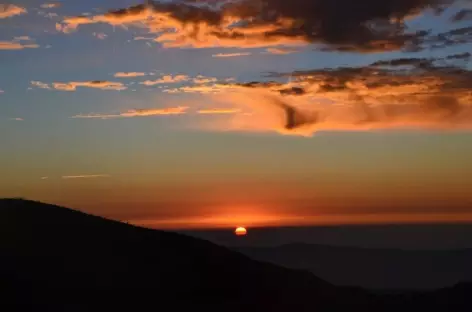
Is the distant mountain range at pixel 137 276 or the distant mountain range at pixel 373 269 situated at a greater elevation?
the distant mountain range at pixel 137 276

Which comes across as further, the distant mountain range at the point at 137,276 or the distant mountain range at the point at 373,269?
the distant mountain range at the point at 373,269

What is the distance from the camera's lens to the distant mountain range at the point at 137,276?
112 feet

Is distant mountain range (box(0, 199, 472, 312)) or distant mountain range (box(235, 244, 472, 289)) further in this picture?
distant mountain range (box(235, 244, 472, 289))

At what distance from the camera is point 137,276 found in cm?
3797

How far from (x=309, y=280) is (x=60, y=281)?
59.1ft

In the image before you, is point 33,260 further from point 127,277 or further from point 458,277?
point 458,277

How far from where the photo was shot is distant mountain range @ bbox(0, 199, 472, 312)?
3428 cm

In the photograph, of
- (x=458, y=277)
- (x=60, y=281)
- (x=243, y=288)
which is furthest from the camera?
(x=458, y=277)

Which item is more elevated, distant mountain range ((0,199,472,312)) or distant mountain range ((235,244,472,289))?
distant mountain range ((0,199,472,312))

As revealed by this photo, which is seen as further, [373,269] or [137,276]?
[373,269]

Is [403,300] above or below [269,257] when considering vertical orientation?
above

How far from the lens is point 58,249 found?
1528 inches

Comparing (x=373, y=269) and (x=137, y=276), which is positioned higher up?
(x=137, y=276)

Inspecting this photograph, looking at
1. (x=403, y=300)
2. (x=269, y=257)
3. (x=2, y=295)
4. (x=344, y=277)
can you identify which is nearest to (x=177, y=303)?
(x=2, y=295)
